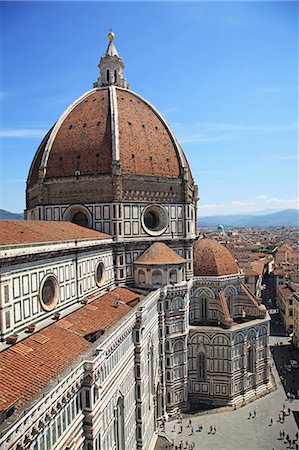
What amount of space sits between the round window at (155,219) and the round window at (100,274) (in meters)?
4.58

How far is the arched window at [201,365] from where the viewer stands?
24.3 metres

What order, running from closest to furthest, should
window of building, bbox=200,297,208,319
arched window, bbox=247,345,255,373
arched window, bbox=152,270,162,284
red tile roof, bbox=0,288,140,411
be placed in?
red tile roof, bbox=0,288,140,411 → arched window, bbox=152,270,162,284 → arched window, bbox=247,345,255,373 → window of building, bbox=200,297,208,319

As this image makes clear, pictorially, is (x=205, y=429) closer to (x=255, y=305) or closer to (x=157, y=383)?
(x=157, y=383)

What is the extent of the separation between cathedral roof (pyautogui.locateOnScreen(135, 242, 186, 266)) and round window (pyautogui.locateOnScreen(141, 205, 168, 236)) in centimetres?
128

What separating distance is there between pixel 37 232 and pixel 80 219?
7.67 metres

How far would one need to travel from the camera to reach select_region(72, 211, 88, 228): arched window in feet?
78.6

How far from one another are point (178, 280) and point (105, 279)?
169 inches

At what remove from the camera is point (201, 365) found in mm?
24406

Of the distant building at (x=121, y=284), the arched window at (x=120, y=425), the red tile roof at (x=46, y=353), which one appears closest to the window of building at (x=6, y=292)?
the distant building at (x=121, y=284)

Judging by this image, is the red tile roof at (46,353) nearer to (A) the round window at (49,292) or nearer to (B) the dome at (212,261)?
(A) the round window at (49,292)

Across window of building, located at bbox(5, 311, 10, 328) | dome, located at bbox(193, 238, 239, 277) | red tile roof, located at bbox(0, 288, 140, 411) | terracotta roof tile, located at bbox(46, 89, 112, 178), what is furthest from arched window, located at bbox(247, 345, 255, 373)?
window of building, located at bbox(5, 311, 10, 328)

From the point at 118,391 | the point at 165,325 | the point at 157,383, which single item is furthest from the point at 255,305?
the point at 118,391

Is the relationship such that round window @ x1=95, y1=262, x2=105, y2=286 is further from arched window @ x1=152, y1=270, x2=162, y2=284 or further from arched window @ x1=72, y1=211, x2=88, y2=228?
arched window @ x1=72, y1=211, x2=88, y2=228

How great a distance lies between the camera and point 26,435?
8.11 metres
